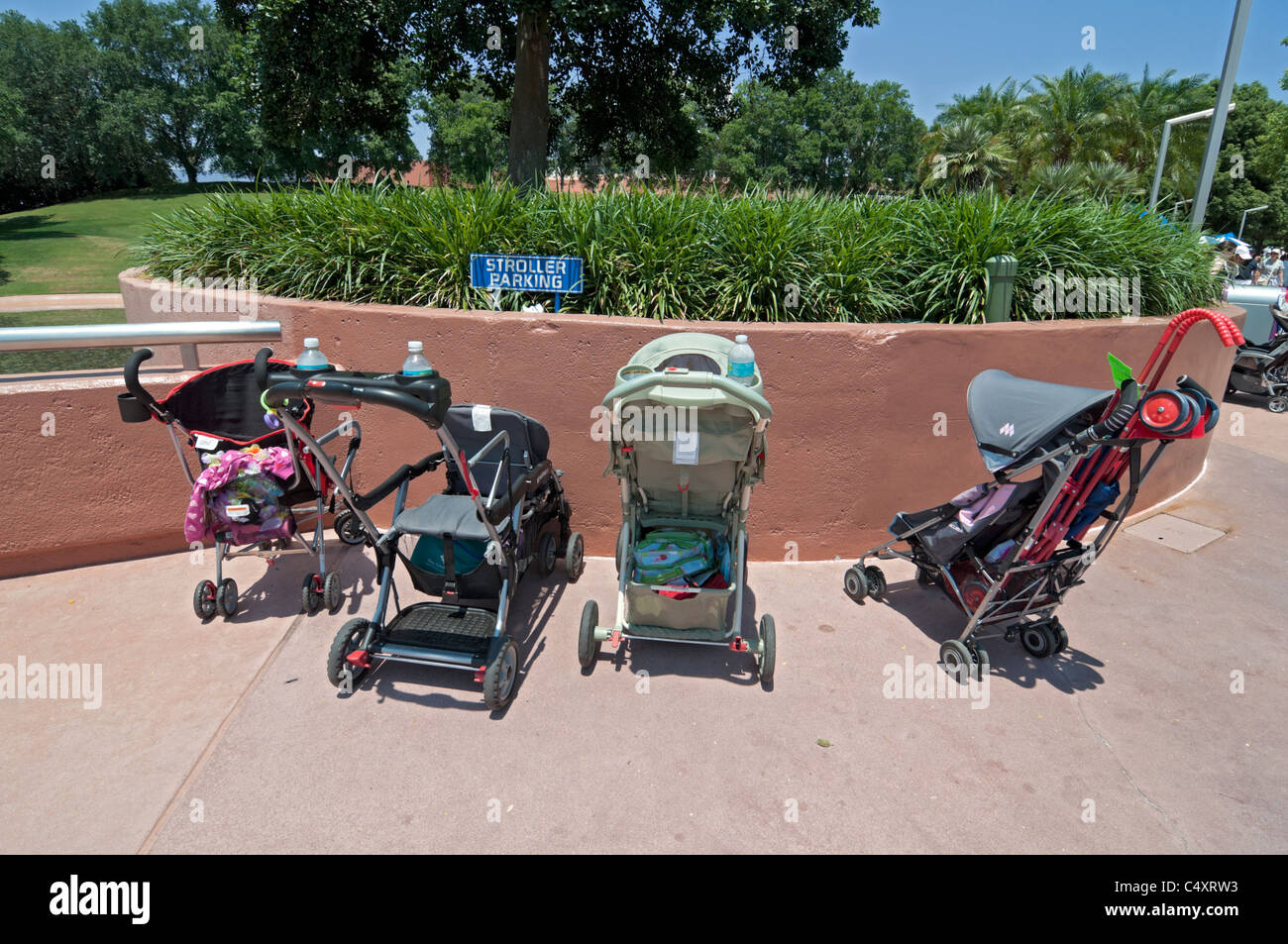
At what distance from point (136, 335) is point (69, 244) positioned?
31546mm

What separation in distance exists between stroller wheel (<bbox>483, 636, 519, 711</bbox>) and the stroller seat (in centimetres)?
59

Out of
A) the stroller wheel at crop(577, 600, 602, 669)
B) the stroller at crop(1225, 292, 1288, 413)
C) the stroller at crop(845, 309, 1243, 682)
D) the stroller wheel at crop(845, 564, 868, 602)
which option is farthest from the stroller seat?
the stroller at crop(1225, 292, 1288, 413)

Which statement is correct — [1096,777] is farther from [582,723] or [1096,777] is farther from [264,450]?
[264,450]

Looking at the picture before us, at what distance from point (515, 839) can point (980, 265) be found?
16.5 feet

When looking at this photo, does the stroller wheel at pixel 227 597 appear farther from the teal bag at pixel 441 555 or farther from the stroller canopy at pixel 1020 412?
the stroller canopy at pixel 1020 412

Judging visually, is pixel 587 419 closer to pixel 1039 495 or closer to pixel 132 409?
pixel 132 409

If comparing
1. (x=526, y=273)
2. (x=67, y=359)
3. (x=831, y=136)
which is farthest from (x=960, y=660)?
(x=831, y=136)

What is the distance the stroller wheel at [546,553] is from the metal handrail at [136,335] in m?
2.40

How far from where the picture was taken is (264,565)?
5.06 m

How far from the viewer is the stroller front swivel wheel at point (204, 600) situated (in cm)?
426

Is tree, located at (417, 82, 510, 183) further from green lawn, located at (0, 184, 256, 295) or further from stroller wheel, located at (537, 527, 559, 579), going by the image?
stroller wheel, located at (537, 527, 559, 579)

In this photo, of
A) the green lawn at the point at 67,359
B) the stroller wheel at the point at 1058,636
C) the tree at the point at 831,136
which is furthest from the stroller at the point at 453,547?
the tree at the point at 831,136

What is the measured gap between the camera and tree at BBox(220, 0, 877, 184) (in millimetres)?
8445

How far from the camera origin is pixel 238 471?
165 inches
